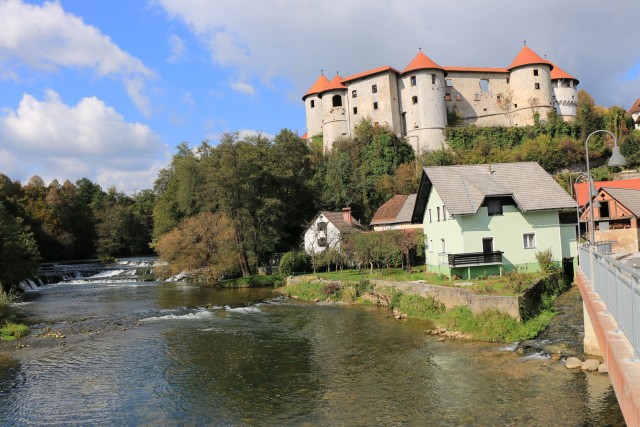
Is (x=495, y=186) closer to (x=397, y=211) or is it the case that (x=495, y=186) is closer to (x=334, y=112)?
(x=397, y=211)

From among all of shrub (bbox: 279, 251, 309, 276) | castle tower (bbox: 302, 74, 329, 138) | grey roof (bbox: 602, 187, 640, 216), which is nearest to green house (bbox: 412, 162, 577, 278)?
grey roof (bbox: 602, 187, 640, 216)

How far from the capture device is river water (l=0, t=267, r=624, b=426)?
42.9 feet

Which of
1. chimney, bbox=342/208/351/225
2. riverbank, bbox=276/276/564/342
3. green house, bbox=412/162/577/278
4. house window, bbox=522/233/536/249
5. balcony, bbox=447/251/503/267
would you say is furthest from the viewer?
chimney, bbox=342/208/351/225

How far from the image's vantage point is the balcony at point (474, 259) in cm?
2850

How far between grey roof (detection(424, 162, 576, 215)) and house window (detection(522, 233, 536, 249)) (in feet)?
5.86

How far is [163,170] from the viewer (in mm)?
74250

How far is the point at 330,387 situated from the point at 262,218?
113 ft

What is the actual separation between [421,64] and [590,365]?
5540 centimetres

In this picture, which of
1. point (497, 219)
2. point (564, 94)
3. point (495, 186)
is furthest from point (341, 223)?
point (564, 94)

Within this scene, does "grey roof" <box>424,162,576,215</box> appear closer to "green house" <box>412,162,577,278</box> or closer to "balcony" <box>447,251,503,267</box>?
"green house" <box>412,162,577,278</box>

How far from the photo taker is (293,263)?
43.2 metres

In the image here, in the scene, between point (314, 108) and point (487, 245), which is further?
point (314, 108)

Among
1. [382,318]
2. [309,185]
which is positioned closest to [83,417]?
[382,318]

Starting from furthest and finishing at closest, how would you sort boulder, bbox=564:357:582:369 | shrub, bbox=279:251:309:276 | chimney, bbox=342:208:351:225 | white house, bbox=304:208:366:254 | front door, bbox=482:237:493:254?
chimney, bbox=342:208:351:225 < white house, bbox=304:208:366:254 < shrub, bbox=279:251:309:276 < front door, bbox=482:237:493:254 < boulder, bbox=564:357:582:369
